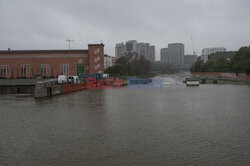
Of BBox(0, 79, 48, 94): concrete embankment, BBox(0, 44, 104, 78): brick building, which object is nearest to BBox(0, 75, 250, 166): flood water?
BBox(0, 79, 48, 94): concrete embankment

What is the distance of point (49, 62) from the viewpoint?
5938 centimetres

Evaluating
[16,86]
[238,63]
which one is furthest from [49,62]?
[238,63]

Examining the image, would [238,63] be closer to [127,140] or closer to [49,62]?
[49,62]

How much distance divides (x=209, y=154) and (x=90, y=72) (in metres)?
52.1

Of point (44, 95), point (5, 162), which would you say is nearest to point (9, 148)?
point (5, 162)

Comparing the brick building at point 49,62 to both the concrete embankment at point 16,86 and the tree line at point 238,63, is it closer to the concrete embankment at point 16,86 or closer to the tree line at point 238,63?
the concrete embankment at point 16,86

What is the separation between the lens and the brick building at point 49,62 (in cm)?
5847

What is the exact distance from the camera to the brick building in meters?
58.5

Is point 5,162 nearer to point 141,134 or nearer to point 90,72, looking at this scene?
point 141,134

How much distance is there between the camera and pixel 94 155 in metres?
8.27

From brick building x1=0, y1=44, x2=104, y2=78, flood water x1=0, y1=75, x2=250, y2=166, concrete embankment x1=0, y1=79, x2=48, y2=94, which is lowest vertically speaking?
flood water x1=0, y1=75, x2=250, y2=166

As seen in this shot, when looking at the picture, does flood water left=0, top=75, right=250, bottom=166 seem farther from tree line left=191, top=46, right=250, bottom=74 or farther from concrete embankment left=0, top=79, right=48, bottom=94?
tree line left=191, top=46, right=250, bottom=74

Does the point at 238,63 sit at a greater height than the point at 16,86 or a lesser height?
greater

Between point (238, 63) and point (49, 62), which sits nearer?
point (49, 62)
